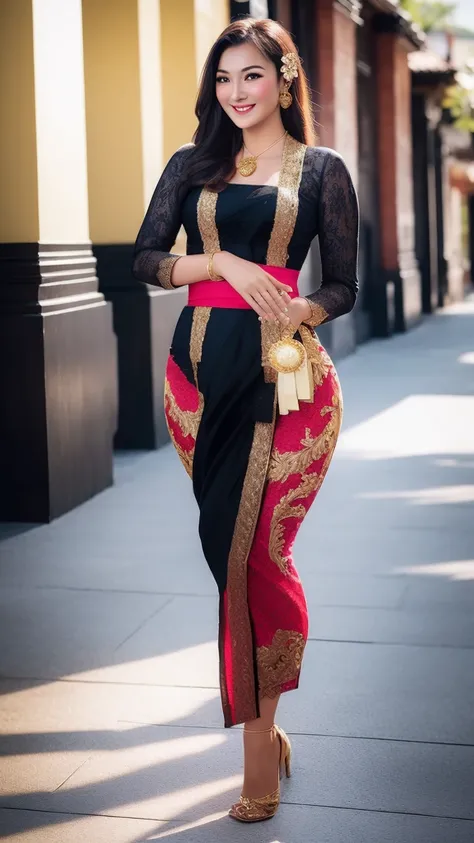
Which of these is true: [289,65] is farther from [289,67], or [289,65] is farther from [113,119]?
[113,119]

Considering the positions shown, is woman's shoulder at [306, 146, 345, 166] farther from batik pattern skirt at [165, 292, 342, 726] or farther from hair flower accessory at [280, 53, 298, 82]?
batik pattern skirt at [165, 292, 342, 726]

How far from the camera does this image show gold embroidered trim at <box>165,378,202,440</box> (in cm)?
343

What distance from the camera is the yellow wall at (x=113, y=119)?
9461 millimetres

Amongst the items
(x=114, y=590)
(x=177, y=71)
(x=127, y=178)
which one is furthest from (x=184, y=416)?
(x=177, y=71)

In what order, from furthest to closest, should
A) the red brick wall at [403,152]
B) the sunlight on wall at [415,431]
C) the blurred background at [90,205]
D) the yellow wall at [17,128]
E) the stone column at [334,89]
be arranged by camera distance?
1. the red brick wall at [403,152]
2. the stone column at [334,89]
3. the sunlight on wall at [415,431]
4. the blurred background at [90,205]
5. the yellow wall at [17,128]

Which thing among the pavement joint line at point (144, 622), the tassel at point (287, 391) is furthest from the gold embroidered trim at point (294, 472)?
the pavement joint line at point (144, 622)

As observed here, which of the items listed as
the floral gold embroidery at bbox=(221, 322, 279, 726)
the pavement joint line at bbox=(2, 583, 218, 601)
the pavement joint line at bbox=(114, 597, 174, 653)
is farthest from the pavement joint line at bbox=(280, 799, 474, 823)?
the pavement joint line at bbox=(2, 583, 218, 601)

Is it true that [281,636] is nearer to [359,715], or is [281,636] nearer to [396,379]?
[359,715]

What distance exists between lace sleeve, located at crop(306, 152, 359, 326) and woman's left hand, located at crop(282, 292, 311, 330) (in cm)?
3

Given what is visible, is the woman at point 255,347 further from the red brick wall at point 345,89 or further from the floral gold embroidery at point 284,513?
the red brick wall at point 345,89

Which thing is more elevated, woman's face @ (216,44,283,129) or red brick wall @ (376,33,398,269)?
red brick wall @ (376,33,398,269)

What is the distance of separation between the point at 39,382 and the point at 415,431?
3.87m

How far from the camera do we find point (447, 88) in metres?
26.7

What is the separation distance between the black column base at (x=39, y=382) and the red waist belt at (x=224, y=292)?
3.60 metres
